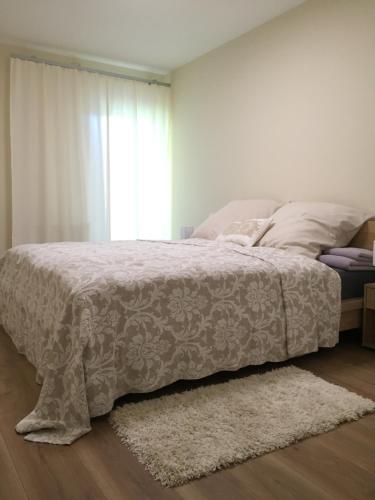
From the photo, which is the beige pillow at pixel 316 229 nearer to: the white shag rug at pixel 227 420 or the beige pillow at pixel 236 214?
the beige pillow at pixel 236 214

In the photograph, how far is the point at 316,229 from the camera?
2678 mm

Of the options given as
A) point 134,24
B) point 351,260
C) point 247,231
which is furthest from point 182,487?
point 134,24

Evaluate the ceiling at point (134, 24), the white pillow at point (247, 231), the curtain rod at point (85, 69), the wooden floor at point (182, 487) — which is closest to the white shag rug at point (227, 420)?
the wooden floor at point (182, 487)

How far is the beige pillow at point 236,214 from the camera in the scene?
3.27 m

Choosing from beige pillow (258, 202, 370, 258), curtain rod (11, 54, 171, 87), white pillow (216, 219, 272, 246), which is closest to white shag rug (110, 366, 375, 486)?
beige pillow (258, 202, 370, 258)

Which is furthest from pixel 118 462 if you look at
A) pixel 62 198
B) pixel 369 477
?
pixel 62 198

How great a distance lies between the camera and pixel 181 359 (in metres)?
1.88

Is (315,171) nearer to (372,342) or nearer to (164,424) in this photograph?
(372,342)

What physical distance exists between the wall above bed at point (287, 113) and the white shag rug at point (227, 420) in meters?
1.51

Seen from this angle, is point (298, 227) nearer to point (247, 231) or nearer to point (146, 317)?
point (247, 231)

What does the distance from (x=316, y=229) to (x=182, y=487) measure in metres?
1.85

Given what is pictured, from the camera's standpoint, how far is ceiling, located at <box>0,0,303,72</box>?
3.26 metres

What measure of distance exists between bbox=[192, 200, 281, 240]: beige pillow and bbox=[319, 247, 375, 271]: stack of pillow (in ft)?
2.68

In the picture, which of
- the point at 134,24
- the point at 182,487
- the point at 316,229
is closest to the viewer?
the point at 182,487
